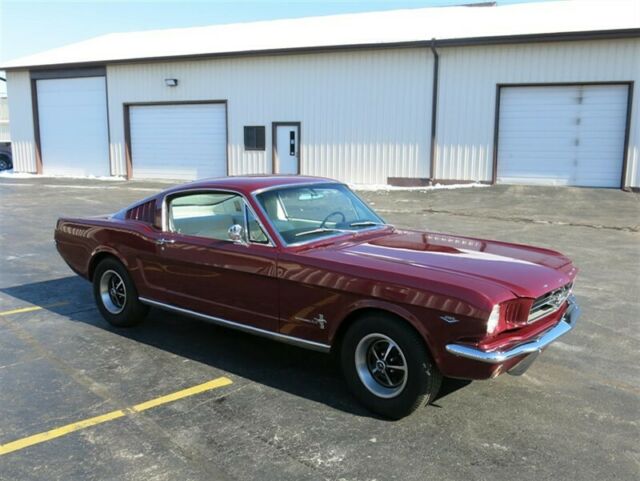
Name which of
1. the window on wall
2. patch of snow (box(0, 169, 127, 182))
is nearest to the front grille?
the window on wall

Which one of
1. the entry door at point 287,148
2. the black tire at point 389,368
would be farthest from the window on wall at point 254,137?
the black tire at point 389,368

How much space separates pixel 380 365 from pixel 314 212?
154cm

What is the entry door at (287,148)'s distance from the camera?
21.4m

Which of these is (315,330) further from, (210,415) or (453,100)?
(453,100)

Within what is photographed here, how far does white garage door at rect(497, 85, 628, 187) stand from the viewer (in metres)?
17.1

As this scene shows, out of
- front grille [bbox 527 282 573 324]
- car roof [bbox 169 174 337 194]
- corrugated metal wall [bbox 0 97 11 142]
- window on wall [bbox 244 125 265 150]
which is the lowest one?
front grille [bbox 527 282 573 324]

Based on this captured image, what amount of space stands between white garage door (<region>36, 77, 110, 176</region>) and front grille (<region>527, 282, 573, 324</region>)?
79.5 ft

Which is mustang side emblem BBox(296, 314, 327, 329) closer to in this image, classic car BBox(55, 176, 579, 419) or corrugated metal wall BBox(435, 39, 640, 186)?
classic car BBox(55, 176, 579, 419)

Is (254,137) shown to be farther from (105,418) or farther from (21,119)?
(105,418)

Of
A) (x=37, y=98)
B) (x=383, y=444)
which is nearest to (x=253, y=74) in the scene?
(x=37, y=98)

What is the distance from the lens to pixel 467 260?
411 cm

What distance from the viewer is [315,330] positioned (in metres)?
4.14

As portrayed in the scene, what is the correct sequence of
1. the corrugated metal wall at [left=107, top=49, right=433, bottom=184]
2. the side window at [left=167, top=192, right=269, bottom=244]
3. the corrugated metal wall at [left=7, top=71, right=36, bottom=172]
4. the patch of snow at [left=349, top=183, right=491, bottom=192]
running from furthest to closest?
1. the corrugated metal wall at [left=7, top=71, right=36, bottom=172]
2. the corrugated metal wall at [left=107, top=49, right=433, bottom=184]
3. the patch of snow at [left=349, top=183, right=491, bottom=192]
4. the side window at [left=167, top=192, right=269, bottom=244]

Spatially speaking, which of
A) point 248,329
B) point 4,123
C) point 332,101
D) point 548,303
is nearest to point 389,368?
point 548,303
